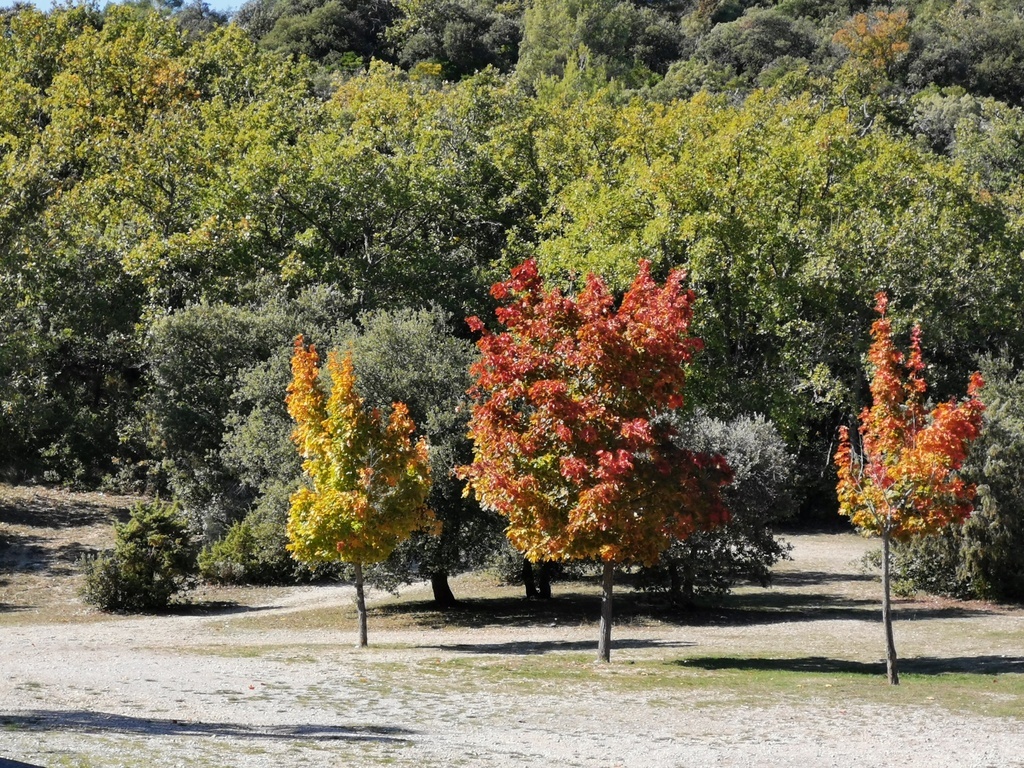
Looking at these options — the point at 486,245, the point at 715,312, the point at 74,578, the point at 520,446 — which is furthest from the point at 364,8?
the point at 520,446

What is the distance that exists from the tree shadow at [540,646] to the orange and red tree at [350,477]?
183 cm

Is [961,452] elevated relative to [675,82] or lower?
lower

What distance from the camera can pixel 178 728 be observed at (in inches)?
543

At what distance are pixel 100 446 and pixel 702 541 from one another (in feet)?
76.9

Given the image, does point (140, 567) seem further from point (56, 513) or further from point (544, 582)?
point (56, 513)

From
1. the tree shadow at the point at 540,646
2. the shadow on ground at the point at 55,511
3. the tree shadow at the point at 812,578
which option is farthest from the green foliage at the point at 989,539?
the shadow on ground at the point at 55,511

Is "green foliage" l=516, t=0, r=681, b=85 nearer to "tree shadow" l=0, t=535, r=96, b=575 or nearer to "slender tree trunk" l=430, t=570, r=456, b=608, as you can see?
"tree shadow" l=0, t=535, r=96, b=575

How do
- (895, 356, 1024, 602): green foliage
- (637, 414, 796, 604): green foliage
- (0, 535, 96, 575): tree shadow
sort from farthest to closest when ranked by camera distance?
1. (0, 535, 96, 575): tree shadow
2. (895, 356, 1024, 602): green foliage
3. (637, 414, 796, 604): green foliage

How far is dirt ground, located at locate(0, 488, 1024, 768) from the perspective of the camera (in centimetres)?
1305

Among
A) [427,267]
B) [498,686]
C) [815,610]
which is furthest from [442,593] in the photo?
[427,267]

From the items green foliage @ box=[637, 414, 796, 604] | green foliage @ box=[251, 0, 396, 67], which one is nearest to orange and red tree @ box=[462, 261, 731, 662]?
green foliage @ box=[637, 414, 796, 604]

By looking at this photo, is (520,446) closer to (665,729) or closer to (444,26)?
(665,729)

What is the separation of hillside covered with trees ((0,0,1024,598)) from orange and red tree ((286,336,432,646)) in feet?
13.0

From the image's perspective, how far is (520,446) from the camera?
2012 cm
